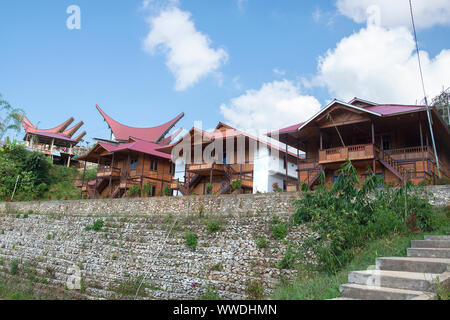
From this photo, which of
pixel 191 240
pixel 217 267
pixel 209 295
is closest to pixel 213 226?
pixel 191 240

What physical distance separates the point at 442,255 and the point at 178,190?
20062mm

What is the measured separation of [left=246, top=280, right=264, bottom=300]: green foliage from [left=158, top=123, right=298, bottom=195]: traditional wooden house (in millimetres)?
12608

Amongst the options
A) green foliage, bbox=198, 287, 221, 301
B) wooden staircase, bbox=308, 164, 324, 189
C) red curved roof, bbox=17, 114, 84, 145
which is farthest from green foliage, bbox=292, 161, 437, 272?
red curved roof, bbox=17, 114, 84, 145

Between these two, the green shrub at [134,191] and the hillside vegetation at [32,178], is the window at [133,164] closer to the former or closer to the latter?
the hillside vegetation at [32,178]

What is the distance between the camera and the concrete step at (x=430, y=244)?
684cm

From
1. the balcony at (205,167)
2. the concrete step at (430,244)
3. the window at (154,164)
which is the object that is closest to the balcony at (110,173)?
the window at (154,164)

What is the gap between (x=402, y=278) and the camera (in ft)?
16.3

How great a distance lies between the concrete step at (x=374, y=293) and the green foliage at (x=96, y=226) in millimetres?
13754

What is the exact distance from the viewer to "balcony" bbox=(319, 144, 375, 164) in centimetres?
1719

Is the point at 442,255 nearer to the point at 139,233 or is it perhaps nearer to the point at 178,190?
the point at 139,233

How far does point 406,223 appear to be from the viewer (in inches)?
342

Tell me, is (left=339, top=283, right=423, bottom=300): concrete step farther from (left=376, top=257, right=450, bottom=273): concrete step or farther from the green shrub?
the green shrub

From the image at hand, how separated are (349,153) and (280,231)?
8.81 meters

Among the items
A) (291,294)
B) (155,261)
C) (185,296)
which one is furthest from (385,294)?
(155,261)
